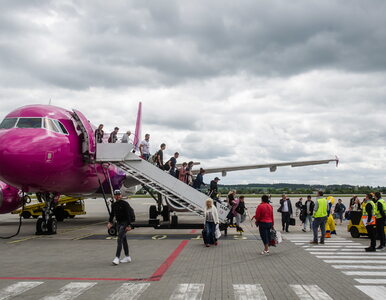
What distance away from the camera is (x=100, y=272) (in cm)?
928

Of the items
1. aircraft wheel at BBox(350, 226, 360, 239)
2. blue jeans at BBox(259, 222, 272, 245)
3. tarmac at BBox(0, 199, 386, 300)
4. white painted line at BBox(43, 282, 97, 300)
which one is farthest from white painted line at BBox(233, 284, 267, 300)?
aircraft wheel at BBox(350, 226, 360, 239)

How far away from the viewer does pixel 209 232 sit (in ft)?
46.2

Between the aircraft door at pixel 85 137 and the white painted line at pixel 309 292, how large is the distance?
11244mm

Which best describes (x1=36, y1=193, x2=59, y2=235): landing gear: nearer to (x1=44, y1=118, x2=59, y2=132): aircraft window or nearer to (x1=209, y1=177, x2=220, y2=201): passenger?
(x1=44, y1=118, x2=59, y2=132): aircraft window

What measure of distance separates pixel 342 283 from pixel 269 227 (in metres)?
4.23

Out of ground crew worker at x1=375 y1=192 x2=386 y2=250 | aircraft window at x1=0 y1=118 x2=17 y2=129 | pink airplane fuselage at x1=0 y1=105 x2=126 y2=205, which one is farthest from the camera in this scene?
aircraft window at x1=0 y1=118 x2=17 y2=129

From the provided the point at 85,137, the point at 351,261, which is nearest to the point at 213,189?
the point at 85,137

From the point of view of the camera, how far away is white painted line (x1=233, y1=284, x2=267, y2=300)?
6.92 meters

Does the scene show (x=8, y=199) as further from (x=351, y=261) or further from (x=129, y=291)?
(x=351, y=261)

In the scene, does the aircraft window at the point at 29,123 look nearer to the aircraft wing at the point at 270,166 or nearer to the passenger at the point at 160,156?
the passenger at the point at 160,156

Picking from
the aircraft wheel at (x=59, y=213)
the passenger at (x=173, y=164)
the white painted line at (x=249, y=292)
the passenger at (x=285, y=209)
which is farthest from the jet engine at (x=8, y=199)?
the white painted line at (x=249, y=292)

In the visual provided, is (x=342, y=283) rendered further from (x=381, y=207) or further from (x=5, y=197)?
(x=5, y=197)

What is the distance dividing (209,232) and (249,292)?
22.3 feet

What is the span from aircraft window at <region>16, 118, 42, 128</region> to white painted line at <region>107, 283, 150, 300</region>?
30.9ft
